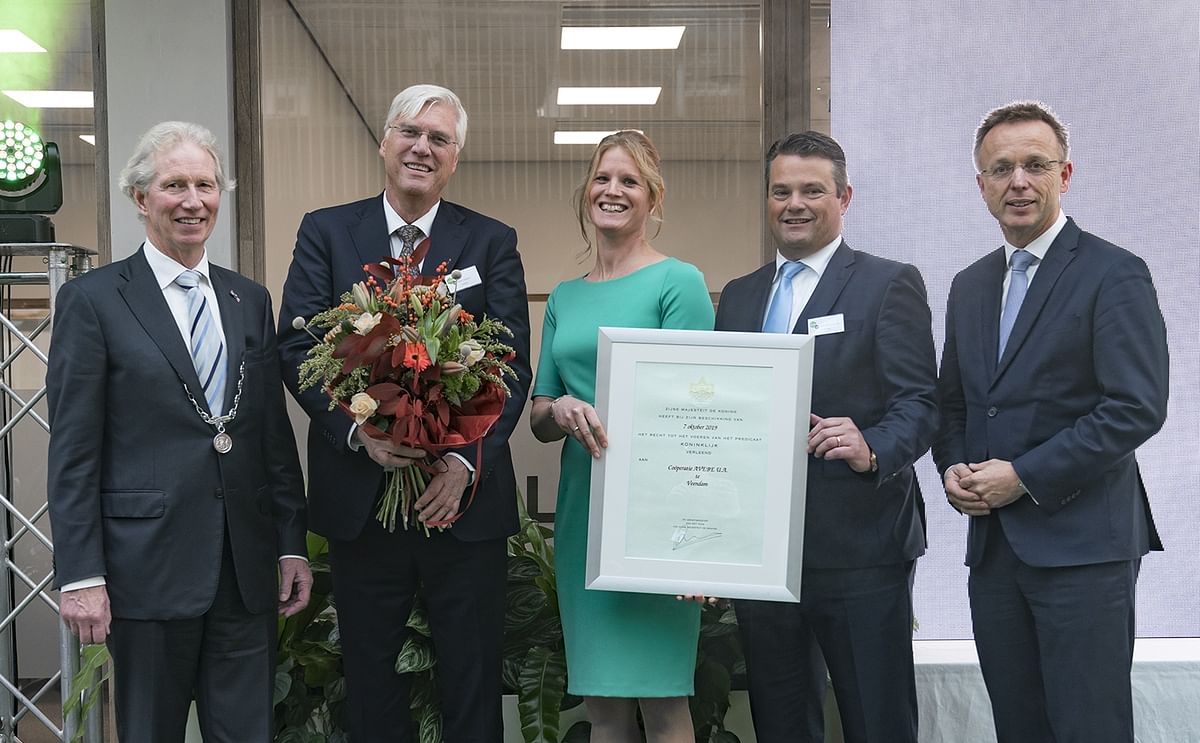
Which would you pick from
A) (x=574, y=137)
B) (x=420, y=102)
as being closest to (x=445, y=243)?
(x=420, y=102)

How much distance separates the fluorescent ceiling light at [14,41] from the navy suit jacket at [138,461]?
5.75ft

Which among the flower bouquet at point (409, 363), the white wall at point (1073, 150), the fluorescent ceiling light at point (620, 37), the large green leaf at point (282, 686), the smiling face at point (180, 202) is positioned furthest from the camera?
the fluorescent ceiling light at point (620, 37)

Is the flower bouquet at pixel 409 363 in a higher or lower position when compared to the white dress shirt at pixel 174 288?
lower

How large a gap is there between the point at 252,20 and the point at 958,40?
7.99ft

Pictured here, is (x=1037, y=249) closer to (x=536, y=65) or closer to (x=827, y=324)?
(x=827, y=324)

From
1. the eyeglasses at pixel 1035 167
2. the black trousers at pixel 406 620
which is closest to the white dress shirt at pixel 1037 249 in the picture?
the eyeglasses at pixel 1035 167

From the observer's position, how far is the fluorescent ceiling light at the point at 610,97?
381 cm

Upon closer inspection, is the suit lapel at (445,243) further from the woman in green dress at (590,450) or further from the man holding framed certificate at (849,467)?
the man holding framed certificate at (849,467)

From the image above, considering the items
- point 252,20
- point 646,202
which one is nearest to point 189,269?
point 646,202

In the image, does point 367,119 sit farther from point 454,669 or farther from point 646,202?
point 454,669

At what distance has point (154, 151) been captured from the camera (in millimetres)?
2568

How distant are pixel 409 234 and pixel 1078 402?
1.71m

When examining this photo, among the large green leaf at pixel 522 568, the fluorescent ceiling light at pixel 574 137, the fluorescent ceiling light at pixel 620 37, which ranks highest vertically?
the fluorescent ceiling light at pixel 620 37

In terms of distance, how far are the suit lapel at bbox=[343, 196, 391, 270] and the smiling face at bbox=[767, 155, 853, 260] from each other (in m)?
1.02
